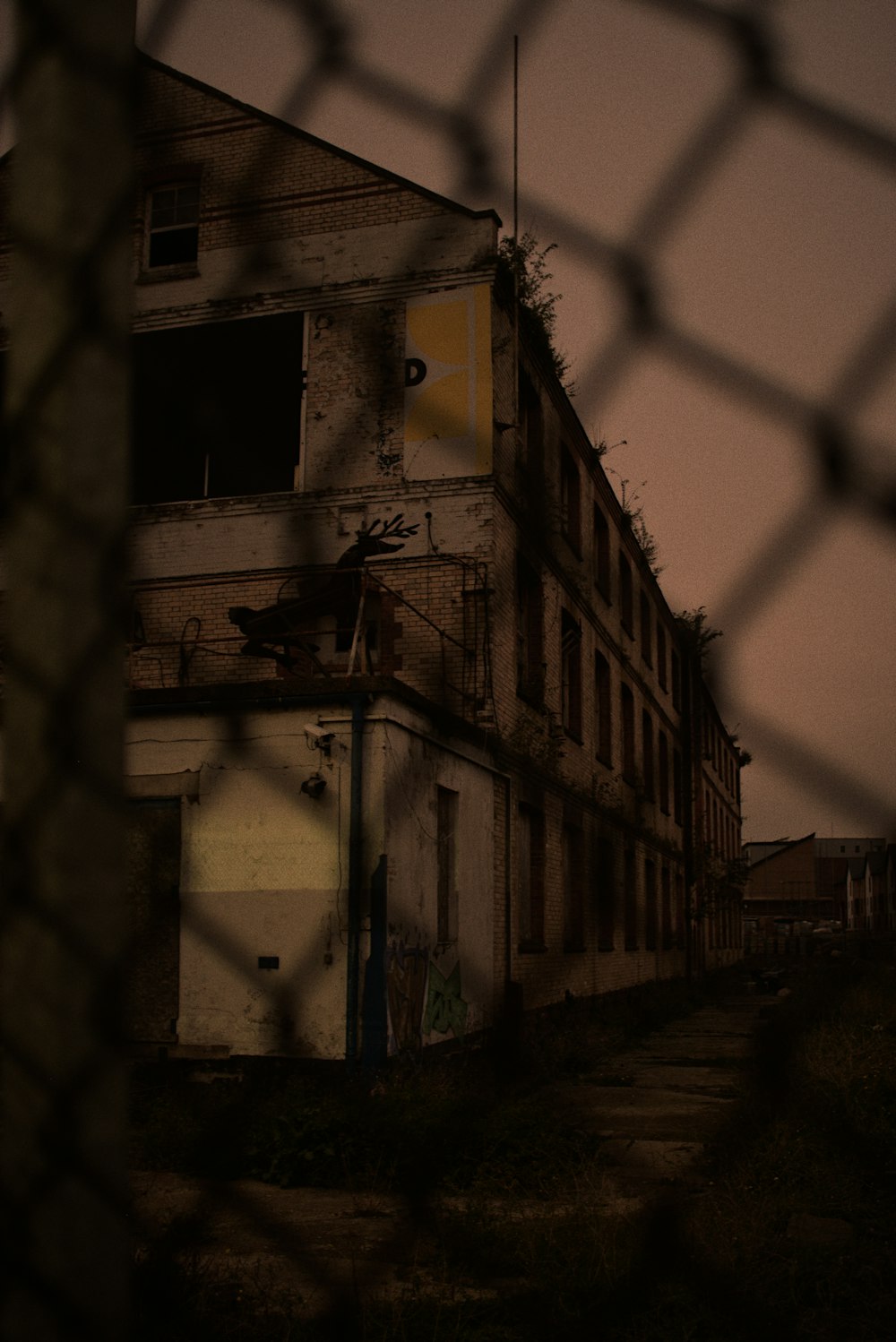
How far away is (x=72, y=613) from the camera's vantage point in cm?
89

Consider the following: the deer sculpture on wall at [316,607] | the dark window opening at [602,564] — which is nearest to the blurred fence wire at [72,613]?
the dark window opening at [602,564]

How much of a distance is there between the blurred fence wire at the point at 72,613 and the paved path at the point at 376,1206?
50.0 inches

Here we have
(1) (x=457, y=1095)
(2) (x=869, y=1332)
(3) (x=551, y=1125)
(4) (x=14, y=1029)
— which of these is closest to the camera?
(4) (x=14, y=1029)

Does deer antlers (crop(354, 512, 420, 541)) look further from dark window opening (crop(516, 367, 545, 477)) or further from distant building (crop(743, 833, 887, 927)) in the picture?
distant building (crop(743, 833, 887, 927))

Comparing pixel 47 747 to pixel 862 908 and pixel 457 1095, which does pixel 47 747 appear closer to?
pixel 862 908

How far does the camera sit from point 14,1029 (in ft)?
2.86

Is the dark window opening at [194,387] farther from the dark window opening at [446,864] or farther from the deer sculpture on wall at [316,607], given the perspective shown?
the dark window opening at [446,864]

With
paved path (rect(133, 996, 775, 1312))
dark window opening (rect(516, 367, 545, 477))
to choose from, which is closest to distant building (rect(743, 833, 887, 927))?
dark window opening (rect(516, 367, 545, 477))

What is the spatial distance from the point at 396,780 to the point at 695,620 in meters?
6.77

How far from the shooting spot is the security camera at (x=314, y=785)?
23.5 ft

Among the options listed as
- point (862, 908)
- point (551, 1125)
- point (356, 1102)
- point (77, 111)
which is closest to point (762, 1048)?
point (862, 908)

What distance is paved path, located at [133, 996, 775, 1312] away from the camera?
422cm

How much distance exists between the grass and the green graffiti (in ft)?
1.23

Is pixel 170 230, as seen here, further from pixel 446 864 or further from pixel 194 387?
pixel 194 387
